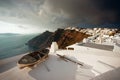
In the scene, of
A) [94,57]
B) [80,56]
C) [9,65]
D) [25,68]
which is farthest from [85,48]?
[9,65]

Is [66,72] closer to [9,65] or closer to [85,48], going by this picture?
[85,48]

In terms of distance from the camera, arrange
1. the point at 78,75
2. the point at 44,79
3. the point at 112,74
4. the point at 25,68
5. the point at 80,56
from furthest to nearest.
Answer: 1. the point at 80,56
2. the point at 25,68
3. the point at 78,75
4. the point at 44,79
5. the point at 112,74

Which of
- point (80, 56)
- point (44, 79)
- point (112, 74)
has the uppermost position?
point (112, 74)

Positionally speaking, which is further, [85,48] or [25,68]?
[85,48]

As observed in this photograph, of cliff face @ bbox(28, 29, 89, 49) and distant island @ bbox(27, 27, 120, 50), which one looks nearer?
distant island @ bbox(27, 27, 120, 50)

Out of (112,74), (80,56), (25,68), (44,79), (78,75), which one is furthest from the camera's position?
(80,56)

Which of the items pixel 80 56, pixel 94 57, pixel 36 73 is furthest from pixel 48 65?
pixel 94 57

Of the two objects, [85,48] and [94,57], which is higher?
[85,48]

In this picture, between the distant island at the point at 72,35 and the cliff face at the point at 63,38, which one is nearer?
the distant island at the point at 72,35

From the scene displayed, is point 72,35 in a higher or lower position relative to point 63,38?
higher
